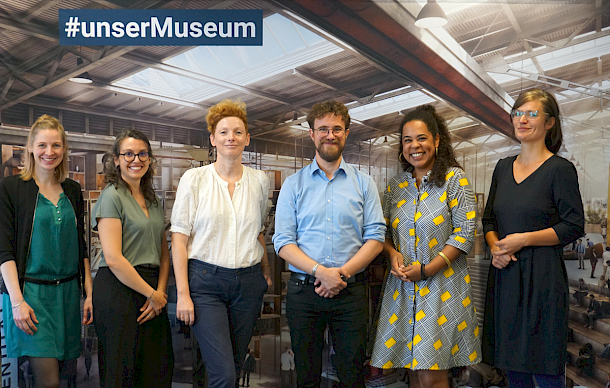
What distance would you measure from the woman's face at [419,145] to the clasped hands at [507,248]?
23.1 inches

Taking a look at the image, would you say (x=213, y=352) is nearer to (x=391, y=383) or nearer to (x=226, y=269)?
(x=226, y=269)

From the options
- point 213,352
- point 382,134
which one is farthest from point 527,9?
point 213,352

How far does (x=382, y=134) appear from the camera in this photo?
3.17 metres

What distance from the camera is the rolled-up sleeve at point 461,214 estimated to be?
233 centimetres

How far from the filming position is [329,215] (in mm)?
2379

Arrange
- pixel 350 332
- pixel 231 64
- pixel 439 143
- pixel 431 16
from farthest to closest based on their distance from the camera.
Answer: pixel 231 64 → pixel 431 16 → pixel 439 143 → pixel 350 332

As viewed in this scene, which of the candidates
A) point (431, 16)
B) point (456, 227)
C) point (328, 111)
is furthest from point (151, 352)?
point (431, 16)

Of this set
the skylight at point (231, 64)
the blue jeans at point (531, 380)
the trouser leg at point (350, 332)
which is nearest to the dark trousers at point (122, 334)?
the trouser leg at point (350, 332)

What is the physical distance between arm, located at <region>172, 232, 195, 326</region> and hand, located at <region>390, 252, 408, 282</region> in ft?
3.82

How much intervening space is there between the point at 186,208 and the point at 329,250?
33.5 inches

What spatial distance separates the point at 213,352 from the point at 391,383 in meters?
1.55

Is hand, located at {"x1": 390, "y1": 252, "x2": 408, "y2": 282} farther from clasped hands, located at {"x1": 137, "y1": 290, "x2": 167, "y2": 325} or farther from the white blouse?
clasped hands, located at {"x1": 137, "y1": 290, "x2": 167, "y2": 325}

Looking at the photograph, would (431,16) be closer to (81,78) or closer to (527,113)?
(527,113)

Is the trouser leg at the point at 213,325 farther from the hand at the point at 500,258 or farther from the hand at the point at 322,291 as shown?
the hand at the point at 500,258
